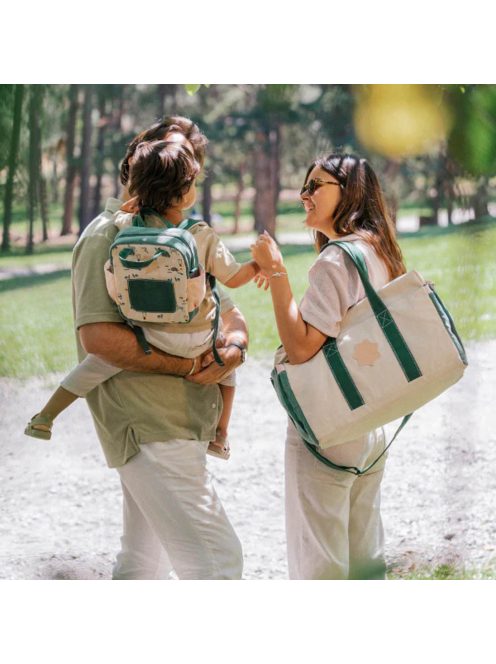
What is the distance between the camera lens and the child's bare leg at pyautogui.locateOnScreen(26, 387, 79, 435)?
272 centimetres

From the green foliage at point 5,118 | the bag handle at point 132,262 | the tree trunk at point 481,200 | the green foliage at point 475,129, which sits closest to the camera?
the bag handle at point 132,262

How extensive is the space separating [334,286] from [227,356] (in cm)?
39

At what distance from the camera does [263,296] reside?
483 cm

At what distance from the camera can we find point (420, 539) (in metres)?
4.16

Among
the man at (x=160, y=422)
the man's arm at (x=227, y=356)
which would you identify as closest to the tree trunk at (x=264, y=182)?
the man's arm at (x=227, y=356)

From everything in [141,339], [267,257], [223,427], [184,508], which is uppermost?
[267,257]

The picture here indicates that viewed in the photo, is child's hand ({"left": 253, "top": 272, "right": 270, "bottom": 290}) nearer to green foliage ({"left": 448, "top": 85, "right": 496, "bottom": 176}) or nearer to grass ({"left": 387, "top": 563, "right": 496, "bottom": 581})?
green foliage ({"left": 448, "top": 85, "right": 496, "bottom": 176})

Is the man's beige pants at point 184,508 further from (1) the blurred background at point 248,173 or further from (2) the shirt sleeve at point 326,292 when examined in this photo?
(1) the blurred background at point 248,173

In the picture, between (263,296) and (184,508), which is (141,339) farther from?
(263,296)

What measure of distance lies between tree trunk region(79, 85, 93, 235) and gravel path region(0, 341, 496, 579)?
828 millimetres

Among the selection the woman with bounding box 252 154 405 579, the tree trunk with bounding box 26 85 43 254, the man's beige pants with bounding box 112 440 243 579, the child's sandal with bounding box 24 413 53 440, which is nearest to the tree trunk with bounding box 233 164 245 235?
the tree trunk with bounding box 26 85 43 254

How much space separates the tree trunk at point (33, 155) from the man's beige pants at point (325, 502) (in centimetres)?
218

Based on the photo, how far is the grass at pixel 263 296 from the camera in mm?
4406

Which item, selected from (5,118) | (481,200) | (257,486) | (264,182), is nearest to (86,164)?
(5,118)
